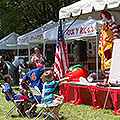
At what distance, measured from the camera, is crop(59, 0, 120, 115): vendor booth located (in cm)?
634

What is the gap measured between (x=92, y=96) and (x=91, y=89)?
0.19 m

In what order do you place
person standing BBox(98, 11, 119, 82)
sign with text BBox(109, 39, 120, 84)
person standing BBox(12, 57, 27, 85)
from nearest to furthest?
sign with text BBox(109, 39, 120, 84) → person standing BBox(98, 11, 119, 82) → person standing BBox(12, 57, 27, 85)

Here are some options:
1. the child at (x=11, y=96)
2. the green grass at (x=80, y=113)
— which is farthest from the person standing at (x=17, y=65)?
the child at (x=11, y=96)

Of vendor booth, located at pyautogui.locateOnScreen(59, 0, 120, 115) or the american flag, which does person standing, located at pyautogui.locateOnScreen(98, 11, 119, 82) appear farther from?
the american flag

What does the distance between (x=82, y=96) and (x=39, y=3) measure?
1483 centimetres

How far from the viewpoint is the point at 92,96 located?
707 cm

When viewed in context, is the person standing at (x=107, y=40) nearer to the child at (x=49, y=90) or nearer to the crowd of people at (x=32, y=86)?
the crowd of people at (x=32, y=86)

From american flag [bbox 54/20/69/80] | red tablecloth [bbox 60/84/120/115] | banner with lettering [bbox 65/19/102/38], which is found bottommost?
red tablecloth [bbox 60/84/120/115]

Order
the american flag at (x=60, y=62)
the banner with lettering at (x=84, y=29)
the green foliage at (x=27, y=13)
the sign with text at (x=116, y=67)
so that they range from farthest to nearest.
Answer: the green foliage at (x=27, y=13), the banner with lettering at (x=84, y=29), the american flag at (x=60, y=62), the sign with text at (x=116, y=67)

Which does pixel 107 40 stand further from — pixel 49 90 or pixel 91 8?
pixel 49 90

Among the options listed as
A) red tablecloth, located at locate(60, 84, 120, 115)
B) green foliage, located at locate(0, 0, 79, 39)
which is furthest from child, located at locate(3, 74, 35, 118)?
green foliage, located at locate(0, 0, 79, 39)

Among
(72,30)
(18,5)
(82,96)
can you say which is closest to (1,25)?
(18,5)

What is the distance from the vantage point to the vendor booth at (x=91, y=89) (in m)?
6.34

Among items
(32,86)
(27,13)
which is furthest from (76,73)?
(27,13)
